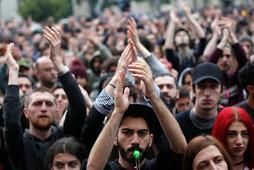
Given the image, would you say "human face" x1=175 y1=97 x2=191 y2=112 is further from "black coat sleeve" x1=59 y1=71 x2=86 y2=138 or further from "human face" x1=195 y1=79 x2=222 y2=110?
"black coat sleeve" x1=59 y1=71 x2=86 y2=138

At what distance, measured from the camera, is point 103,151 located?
19.6 ft

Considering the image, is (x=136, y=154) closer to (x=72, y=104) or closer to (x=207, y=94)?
(x=72, y=104)

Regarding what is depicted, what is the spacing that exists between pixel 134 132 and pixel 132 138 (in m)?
0.05

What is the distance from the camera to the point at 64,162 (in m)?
6.75

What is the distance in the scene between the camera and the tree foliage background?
137ft

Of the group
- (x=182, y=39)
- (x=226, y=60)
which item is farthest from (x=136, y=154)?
(x=182, y=39)

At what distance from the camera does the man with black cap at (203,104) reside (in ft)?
23.8

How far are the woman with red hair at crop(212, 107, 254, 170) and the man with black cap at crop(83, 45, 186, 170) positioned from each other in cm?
52

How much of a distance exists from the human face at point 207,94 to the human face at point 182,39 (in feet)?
19.9

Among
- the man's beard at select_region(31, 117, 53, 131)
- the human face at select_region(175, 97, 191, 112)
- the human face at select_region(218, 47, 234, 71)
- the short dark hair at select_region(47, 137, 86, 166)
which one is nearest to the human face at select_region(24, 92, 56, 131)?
the man's beard at select_region(31, 117, 53, 131)

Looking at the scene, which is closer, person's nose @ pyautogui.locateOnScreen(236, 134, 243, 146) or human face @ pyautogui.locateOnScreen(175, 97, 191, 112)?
person's nose @ pyautogui.locateOnScreen(236, 134, 243, 146)

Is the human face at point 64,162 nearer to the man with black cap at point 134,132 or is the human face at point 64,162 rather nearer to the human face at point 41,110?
the man with black cap at point 134,132

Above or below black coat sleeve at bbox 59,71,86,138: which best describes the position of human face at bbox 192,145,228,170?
below

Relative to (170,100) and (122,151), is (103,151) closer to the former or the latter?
(122,151)
